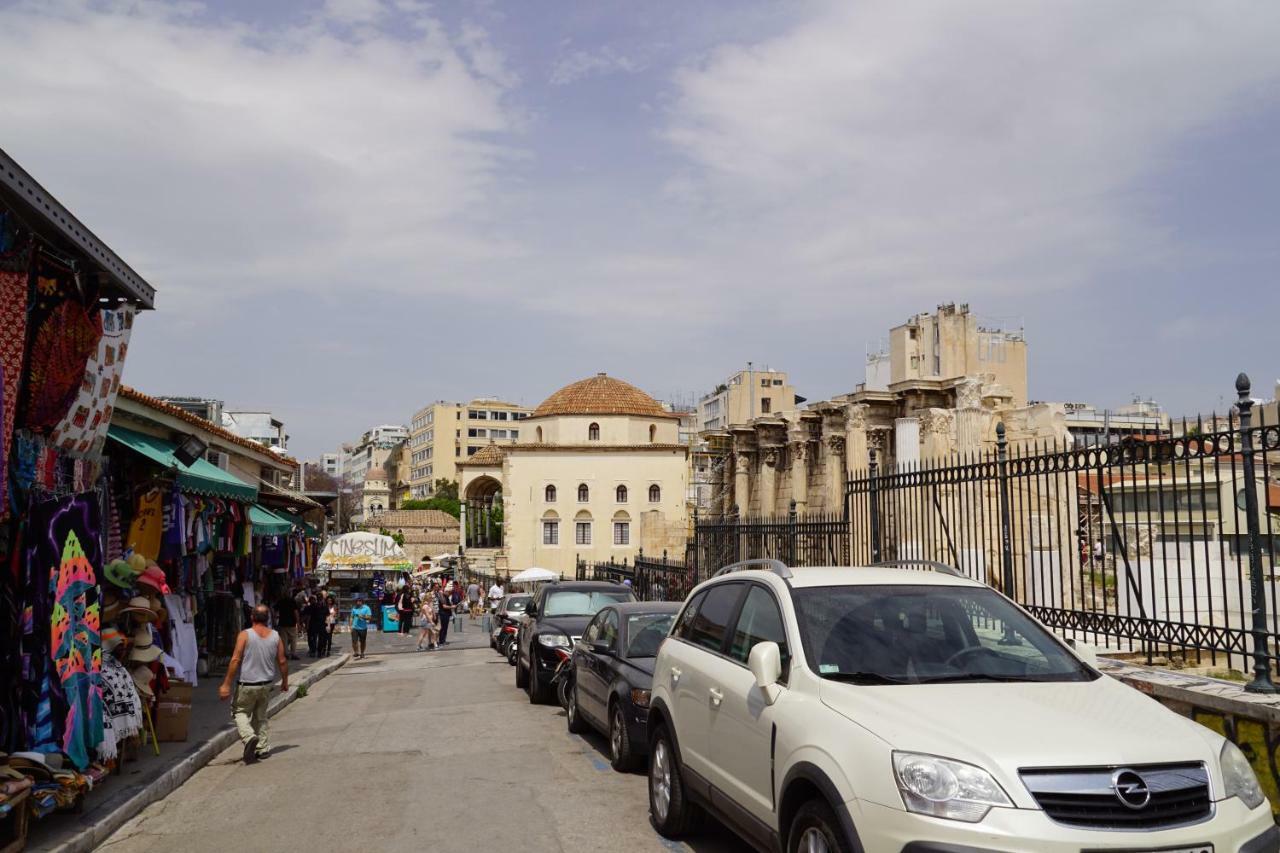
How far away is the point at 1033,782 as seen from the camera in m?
4.07

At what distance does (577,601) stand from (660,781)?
9.55m

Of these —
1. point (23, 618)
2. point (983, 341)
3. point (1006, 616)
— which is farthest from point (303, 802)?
point (983, 341)

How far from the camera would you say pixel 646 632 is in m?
10.6

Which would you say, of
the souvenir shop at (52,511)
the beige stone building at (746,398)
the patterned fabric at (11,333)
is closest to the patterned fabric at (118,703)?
the souvenir shop at (52,511)

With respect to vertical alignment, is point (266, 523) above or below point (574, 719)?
above

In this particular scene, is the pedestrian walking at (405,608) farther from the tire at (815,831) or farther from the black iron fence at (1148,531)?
the tire at (815,831)

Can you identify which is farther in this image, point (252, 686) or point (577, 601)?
point (577, 601)

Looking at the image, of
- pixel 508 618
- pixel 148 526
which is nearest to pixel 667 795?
pixel 148 526

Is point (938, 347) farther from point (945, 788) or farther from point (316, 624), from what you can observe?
point (945, 788)

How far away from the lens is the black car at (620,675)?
9172 millimetres

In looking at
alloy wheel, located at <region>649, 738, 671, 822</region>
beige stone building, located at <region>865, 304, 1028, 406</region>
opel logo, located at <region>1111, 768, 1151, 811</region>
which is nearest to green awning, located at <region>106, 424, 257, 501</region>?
alloy wheel, located at <region>649, 738, 671, 822</region>

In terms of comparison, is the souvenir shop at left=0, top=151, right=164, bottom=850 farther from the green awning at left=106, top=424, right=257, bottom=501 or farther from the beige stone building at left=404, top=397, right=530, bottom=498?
the beige stone building at left=404, top=397, right=530, bottom=498

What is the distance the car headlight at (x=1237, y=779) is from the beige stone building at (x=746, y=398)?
85684mm

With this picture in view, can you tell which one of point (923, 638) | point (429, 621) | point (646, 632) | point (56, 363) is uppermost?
point (56, 363)
